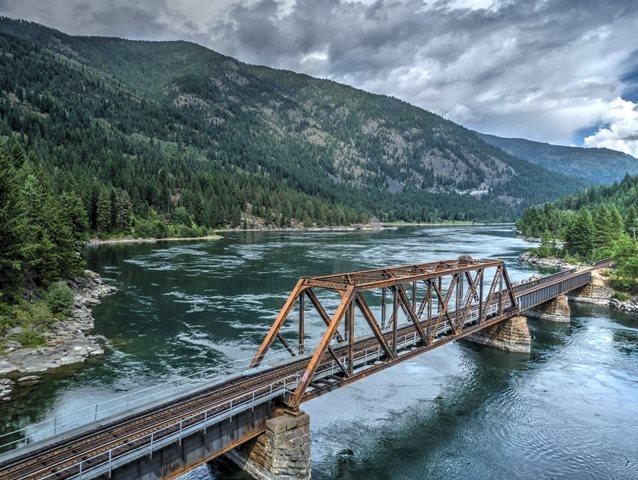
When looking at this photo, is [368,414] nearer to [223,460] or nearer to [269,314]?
[223,460]

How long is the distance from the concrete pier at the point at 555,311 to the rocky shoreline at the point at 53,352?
56.3 metres

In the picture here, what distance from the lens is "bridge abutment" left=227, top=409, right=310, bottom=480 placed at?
21812 millimetres

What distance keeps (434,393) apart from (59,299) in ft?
135

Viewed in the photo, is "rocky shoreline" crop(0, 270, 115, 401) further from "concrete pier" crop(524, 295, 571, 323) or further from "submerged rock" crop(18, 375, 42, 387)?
"concrete pier" crop(524, 295, 571, 323)

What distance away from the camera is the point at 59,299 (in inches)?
1925

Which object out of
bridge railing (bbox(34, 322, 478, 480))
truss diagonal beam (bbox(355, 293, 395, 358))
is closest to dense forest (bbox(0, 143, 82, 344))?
bridge railing (bbox(34, 322, 478, 480))

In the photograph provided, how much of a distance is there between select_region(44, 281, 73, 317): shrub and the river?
4.60 meters

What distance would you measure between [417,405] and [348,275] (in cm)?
1244

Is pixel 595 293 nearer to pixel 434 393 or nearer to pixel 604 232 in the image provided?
pixel 604 232

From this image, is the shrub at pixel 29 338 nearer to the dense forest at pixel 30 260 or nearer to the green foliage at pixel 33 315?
the dense forest at pixel 30 260

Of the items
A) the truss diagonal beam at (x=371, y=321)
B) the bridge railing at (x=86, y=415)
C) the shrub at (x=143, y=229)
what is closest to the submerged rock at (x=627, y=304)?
the truss diagonal beam at (x=371, y=321)

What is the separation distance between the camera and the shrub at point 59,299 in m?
47.9

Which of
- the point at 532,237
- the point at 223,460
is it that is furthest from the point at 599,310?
the point at 532,237

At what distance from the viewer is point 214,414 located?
20.6m
